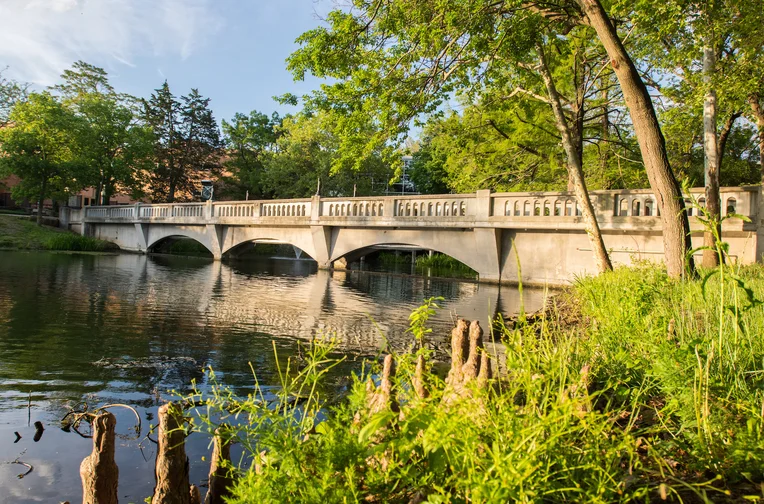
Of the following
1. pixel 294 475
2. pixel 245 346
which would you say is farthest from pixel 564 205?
pixel 294 475

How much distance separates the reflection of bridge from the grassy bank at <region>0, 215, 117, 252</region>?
12024 millimetres

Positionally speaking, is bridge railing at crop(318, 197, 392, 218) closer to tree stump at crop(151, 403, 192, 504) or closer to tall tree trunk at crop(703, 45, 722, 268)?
tall tree trunk at crop(703, 45, 722, 268)

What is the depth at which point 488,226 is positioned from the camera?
18.7 meters

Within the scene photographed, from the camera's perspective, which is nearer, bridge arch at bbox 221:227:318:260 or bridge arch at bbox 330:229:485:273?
bridge arch at bbox 330:229:485:273

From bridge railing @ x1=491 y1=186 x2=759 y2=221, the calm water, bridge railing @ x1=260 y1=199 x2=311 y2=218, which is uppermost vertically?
bridge railing @ x1=260 y1=199 x2=311 y2=218

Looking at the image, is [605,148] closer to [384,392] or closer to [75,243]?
[384,392]

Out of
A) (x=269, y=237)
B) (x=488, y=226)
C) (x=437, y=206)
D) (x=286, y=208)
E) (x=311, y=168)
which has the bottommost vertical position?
(x=269, y=237)

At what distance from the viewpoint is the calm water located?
4.04 meters

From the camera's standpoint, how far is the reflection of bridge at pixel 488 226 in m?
15.7

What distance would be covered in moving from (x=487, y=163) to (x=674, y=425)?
57.7ft

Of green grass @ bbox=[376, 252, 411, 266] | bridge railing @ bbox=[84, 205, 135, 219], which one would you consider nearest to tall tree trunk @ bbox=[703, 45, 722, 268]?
green grass @ bbox=[376, 252, 411, 266]

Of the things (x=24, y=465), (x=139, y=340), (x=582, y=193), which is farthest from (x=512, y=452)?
(x=582, y=193)

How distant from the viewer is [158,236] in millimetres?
36562

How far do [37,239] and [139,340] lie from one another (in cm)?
3342
